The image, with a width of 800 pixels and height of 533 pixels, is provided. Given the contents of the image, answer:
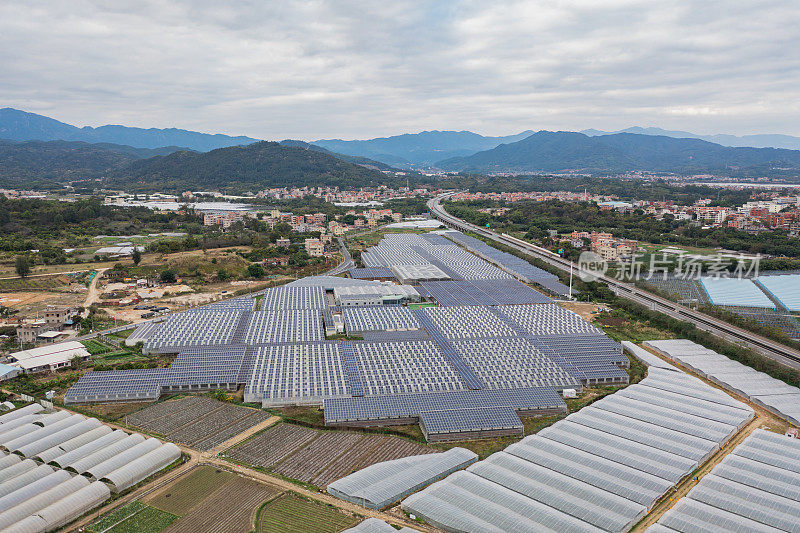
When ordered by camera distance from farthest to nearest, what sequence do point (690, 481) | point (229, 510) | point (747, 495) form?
point (690, 481) < point (747, 495) < point (229, 510)

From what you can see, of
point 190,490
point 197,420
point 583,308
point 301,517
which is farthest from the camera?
point 583,308

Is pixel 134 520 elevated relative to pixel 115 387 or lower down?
lower down

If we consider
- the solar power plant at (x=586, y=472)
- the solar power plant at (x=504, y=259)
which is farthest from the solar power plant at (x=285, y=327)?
the solar power plant at (x=504, y=259)

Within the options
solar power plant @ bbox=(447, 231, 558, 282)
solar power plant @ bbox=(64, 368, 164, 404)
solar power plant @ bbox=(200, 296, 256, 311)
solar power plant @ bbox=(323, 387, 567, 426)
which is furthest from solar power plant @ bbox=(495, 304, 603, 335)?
solar power plant @ bbox=(64, 368, 164, 404)

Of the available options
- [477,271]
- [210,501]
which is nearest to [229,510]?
[210,501]

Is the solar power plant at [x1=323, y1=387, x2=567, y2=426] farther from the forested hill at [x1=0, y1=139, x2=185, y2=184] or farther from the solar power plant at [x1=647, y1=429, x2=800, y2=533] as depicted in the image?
the forested hill at [x1=0, y1=139, x2=185, y2=184]

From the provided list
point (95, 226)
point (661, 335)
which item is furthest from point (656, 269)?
point (95, 226)

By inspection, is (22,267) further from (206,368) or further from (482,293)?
(482,293)
